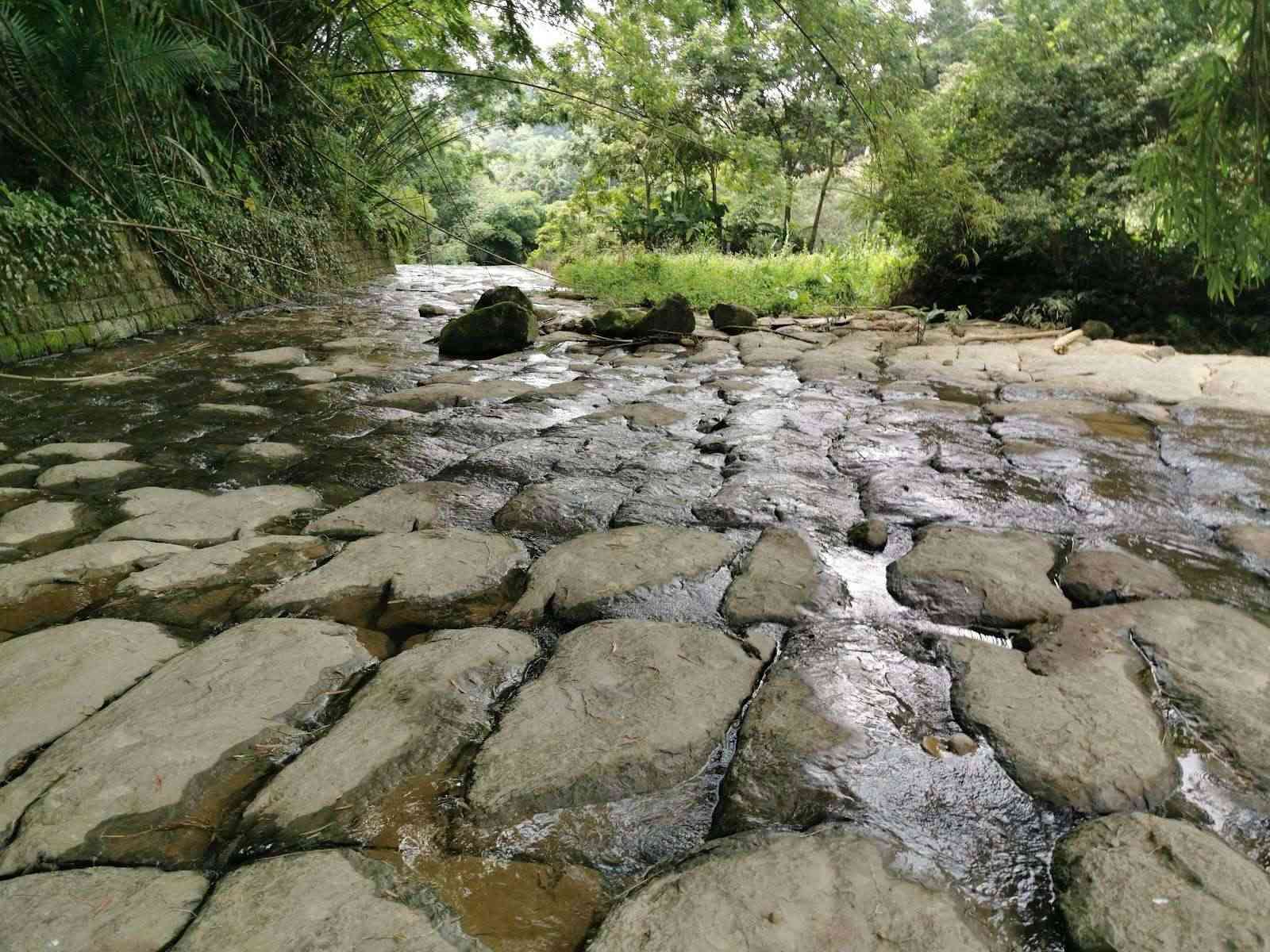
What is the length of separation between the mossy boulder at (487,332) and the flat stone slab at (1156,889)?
521cm

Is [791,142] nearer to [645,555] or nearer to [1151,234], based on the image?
[1151,234]

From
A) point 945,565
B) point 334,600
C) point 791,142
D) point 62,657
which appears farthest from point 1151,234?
point 791,142

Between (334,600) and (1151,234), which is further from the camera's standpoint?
(1151,234)

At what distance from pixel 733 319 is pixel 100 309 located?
5.18 meters

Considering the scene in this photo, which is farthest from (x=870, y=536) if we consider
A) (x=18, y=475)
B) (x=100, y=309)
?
(x=100, y=309)

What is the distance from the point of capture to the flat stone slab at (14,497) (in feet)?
7.95

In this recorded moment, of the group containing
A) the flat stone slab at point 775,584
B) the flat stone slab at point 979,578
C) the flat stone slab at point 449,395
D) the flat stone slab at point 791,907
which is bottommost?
the flat stone slab at point 979,578

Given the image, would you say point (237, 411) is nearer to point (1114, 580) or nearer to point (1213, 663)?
point (1114, 580)

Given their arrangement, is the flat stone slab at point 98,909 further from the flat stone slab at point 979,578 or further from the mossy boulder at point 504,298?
the mossy boulder at point 504,298

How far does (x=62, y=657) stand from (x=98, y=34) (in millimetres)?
1240

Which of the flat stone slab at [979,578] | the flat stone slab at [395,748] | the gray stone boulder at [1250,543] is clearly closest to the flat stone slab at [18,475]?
the flat stone slab at [395,748]

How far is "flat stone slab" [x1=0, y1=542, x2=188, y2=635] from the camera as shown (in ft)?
5.88

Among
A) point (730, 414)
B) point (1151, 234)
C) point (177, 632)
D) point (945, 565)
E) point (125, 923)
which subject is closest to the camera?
point (125, 923)

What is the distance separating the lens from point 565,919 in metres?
1.02
